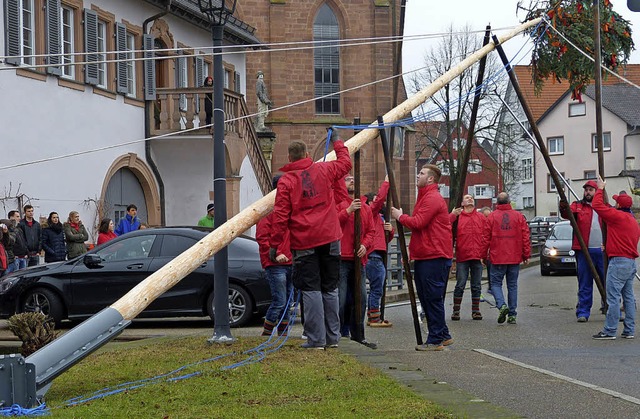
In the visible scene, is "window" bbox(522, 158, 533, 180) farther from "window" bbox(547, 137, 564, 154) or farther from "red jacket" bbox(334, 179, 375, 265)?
"red jacket" bbox(334, 179, 375, 265)

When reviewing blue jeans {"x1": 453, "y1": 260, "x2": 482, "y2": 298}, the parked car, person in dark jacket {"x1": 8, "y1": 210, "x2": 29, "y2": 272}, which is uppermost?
person in dark jacket {"x1": 8, "y1": 210, "x2": 29, "y2": 272}

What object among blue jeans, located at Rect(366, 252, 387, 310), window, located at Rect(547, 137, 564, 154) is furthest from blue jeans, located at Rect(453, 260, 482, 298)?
window, located at Rect(547, 137, 564, 154)

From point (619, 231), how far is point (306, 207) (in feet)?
17.3

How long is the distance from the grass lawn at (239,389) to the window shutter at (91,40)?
54.3 feet

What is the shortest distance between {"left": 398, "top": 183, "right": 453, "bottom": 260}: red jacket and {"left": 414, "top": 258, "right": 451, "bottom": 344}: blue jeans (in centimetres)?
9

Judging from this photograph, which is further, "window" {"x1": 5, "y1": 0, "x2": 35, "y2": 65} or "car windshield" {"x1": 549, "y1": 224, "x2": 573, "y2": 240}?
"car windshield" {"x1": 549, "y1": 224, "x2": 573, "y2": 240}

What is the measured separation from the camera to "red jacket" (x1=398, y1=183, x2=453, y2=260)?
12953 mm

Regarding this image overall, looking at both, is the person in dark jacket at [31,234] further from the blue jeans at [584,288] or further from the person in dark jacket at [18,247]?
the blue jeans at [584,288]

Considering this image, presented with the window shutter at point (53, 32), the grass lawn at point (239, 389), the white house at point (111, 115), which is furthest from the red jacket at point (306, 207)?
the window shutter at point (53, 32)

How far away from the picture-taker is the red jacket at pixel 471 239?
18.4m

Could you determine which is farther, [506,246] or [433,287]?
[506,246]

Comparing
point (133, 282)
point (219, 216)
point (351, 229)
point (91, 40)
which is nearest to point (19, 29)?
point (91, 40)

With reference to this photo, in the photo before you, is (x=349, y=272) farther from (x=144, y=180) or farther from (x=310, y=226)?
(x=144, y=180)

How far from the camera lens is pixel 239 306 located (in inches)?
695
